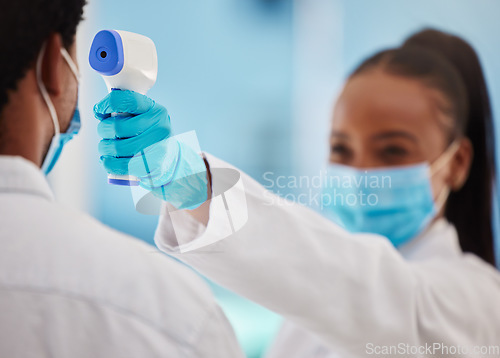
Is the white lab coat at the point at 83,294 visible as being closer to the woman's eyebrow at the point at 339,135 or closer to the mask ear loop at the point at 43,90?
the mask ear loop at the point at 43,90

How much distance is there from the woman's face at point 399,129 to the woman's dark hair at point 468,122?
1.0 inches

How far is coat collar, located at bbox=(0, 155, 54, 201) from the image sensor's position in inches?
20.3

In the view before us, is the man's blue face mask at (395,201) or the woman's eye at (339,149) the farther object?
the woman's eye at (339,149)

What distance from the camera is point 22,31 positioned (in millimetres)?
530

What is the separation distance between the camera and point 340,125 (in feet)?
3.84

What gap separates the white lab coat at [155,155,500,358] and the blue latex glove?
49 mm

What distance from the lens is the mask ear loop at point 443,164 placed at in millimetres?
1073

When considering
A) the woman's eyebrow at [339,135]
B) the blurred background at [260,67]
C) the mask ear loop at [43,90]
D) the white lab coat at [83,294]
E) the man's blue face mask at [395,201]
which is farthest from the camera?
the blurred background at [260,67]

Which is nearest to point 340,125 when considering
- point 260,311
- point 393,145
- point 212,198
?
point 393,145

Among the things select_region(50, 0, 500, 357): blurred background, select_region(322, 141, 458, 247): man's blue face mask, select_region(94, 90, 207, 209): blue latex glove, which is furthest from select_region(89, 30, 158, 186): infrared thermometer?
select_region(50, 0, 500, 357): blurred background

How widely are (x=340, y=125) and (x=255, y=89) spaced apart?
4.97 feet

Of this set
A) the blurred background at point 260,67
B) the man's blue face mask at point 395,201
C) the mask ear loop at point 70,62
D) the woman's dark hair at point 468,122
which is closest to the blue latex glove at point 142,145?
the mask ear loop at point 70,62

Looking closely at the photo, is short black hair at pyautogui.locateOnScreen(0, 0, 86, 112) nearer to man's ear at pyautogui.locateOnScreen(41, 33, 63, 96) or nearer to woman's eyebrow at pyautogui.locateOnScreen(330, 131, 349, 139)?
man's ear at pyautogui.locateOnScreen(41, 33, 63, 96)

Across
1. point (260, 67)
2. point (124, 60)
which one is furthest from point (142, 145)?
point (260, 67)
